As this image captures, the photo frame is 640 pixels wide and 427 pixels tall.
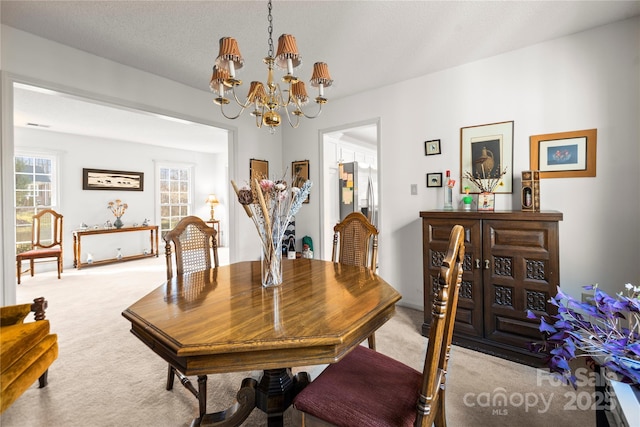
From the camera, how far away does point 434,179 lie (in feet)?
10.1

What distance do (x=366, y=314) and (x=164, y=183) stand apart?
714 centimetres

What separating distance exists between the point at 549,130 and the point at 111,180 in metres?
7.31

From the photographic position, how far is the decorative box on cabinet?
6.86 ft

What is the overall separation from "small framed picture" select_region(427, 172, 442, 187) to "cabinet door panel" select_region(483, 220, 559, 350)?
33.3 inches

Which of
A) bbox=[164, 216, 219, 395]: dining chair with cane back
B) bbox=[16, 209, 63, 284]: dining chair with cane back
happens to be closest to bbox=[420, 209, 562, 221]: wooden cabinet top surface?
bbox=[164, 216, 219, 395]: dining chair with cane back

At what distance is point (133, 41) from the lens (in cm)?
247

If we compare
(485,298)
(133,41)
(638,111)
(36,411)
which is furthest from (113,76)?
(638,111)

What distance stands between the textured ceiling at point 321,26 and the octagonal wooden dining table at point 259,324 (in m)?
1.91

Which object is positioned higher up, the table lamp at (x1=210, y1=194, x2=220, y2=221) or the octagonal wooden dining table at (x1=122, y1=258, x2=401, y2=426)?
the table lamp at (x1=210, y1=194, x2=220, y2=221)

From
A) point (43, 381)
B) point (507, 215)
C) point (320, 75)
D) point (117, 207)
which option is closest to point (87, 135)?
point (117, 207)

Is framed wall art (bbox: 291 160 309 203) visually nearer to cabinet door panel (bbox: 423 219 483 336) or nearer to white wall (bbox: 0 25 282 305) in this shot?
white wall (bbox: 0 25 282 305)

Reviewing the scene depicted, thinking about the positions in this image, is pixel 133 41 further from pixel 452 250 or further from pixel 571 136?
pixel 571 136

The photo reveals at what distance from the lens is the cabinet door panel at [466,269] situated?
2.35m

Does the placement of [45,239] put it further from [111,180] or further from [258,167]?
[258,167]
